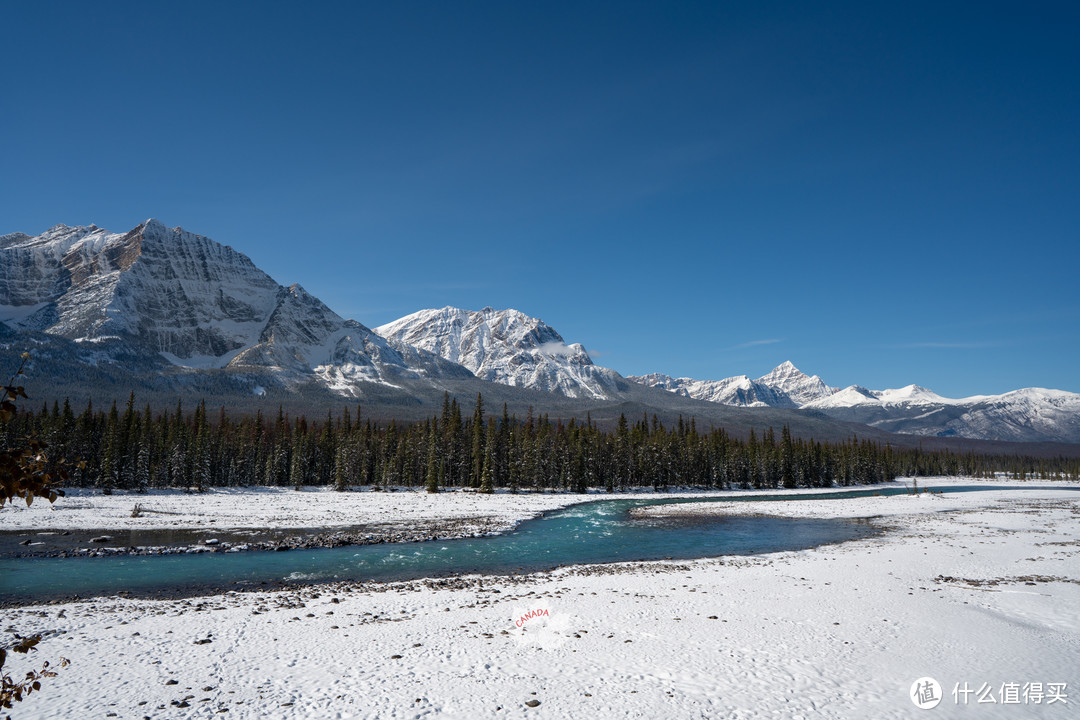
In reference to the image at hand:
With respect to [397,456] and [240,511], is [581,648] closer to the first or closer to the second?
[240,511]

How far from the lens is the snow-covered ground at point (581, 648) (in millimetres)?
14273

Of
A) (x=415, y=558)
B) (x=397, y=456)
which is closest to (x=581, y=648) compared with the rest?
(x=415, y=558)

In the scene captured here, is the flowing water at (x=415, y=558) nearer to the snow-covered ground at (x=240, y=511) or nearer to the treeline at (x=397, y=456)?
the snow-covered ground at (x=240, y=511)

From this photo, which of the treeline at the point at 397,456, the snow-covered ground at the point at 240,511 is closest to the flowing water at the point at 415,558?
the snow-covered ground at the point at 240,511

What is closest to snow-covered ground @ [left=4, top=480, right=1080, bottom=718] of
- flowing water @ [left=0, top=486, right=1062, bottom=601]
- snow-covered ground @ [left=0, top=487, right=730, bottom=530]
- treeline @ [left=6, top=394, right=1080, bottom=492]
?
flowing water @ [left=0, top=486, right=1062, bottom=601]

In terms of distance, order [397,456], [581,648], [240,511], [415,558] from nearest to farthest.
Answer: [581,648]
[415,558]
[240,511]
[397,456]

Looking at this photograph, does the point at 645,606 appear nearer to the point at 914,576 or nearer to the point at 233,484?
the point at 914,576

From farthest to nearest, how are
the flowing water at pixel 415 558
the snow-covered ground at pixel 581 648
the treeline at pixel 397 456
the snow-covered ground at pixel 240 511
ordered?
the treeline at pixel 397 456
the snow-covered ground at pixel 240 511
the flowing water at pixel 415 558
the snow-covered ground at pixel 581 648

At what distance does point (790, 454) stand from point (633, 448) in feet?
148

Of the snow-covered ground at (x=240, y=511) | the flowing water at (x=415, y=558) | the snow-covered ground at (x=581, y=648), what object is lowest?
the snow-covered ground at (x=240, y=511)

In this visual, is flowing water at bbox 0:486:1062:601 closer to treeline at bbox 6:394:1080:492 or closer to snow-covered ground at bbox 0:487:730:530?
snow-covered ground at bbox 0:487:730:530

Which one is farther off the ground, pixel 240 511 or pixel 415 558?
pixel 415 558

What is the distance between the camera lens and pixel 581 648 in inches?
710

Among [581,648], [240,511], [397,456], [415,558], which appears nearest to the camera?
[581,648]
